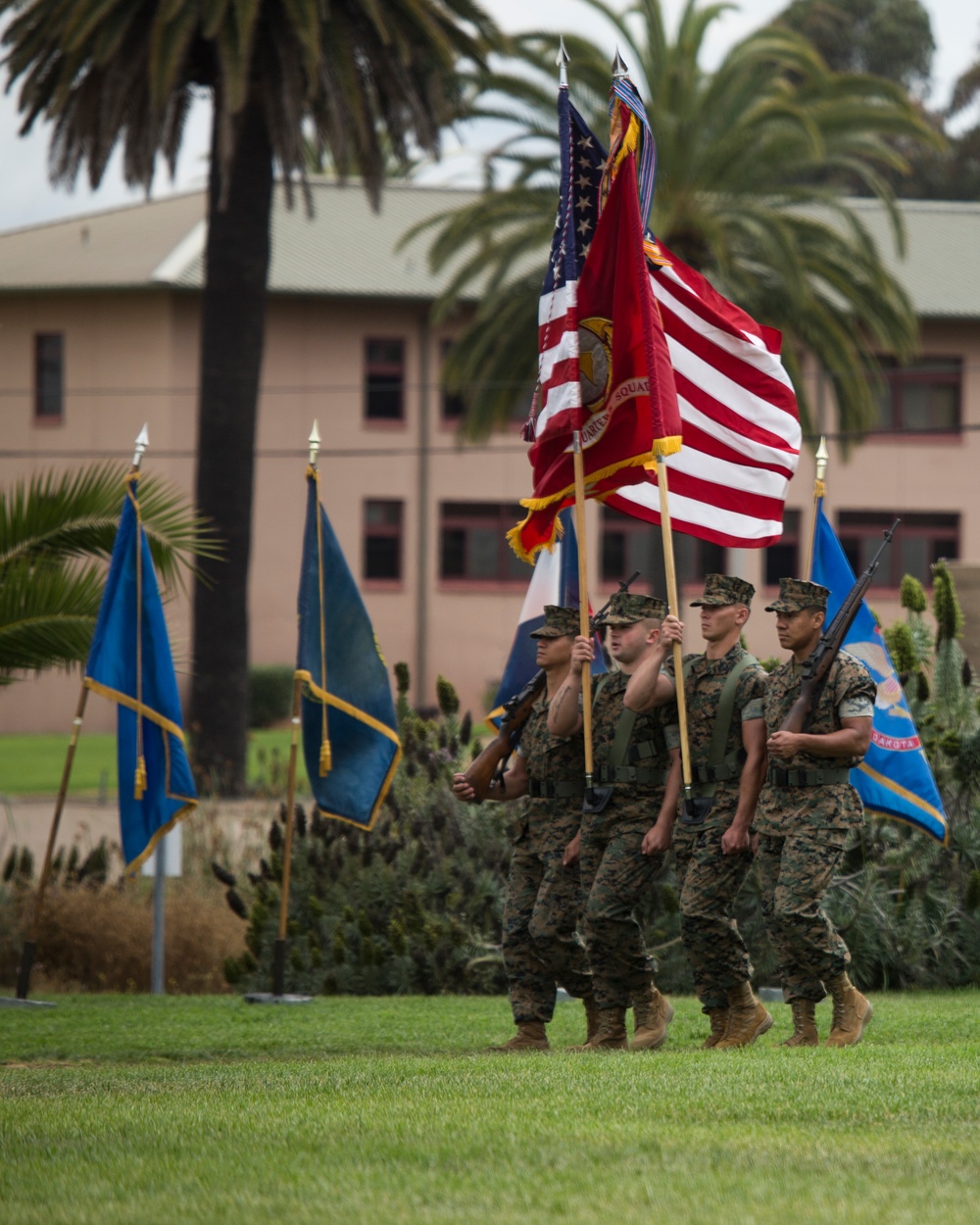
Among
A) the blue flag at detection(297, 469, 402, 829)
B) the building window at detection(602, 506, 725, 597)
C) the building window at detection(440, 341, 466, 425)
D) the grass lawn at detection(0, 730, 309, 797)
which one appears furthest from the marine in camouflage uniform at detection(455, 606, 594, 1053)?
the building window at detection(602, 506, 725, 597)

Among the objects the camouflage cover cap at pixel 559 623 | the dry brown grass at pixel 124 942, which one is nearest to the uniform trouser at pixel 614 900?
the camouflage cover cap at pixel 559 623

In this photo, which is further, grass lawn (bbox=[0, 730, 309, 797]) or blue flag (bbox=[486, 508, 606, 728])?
grass lawn (bbox=[0, 730, 309, 797])

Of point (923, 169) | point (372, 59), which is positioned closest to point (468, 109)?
point (372, 59)

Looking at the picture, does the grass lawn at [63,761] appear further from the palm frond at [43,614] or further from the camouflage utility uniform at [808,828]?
the camouflage utility uniform at [808,828]

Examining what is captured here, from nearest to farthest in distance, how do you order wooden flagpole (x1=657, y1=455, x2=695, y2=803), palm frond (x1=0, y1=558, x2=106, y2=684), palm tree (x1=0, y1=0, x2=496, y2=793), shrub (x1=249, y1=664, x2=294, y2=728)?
wooden flagpole (x1=657, y1=455, x2=695, y2=803) < palm frond (x1=0, y1=558, x2=106, y2=684) < palm tree (x1=0, y1=0, x2=496, y2=793) < shrub (x1=249, y1=664, x2=294, y2=728)

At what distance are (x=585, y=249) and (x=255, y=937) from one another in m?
5.53

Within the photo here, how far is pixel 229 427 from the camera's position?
67.8 feet

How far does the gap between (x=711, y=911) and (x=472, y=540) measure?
1265 inches

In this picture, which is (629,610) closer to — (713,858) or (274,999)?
(713,858)

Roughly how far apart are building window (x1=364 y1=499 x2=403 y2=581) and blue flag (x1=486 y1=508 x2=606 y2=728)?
2876cm

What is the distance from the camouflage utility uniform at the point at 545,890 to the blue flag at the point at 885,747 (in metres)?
2.13

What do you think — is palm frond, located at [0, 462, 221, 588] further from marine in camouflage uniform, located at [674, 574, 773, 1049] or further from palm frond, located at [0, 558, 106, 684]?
marine in camouflage uniform, located at [674, 574, 773, 1049]

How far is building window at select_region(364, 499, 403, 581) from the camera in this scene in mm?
39781

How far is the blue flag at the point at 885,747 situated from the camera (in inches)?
392
